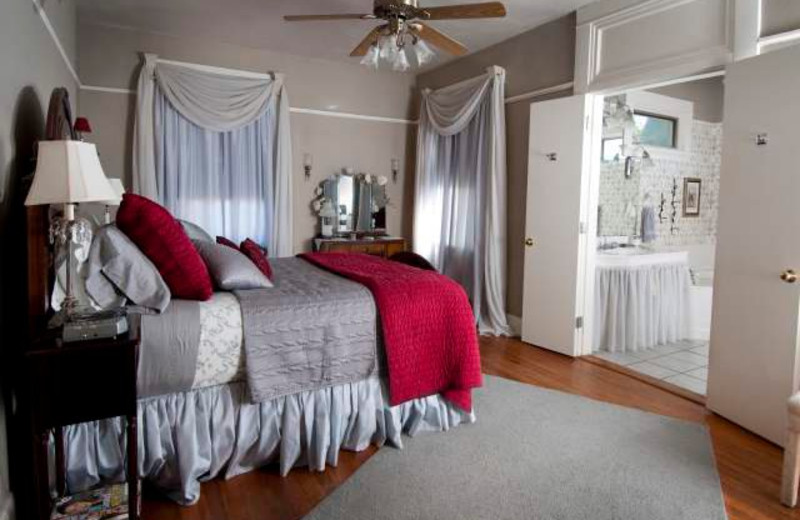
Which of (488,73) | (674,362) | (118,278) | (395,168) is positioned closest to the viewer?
(118,278)

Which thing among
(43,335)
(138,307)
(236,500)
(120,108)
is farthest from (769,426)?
(120,108)

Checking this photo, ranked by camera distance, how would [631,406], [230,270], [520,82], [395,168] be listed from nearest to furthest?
[230,270] → [631,406] → [520,82] → [395,168]

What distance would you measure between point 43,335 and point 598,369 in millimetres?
3427

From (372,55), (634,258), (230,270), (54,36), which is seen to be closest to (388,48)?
(372,55)

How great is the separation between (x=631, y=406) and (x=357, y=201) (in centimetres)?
363

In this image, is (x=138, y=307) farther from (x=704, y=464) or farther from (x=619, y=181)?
(x=619, y=181)

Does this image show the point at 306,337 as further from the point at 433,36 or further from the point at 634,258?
the point at 634,258

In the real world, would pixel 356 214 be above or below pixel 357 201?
below

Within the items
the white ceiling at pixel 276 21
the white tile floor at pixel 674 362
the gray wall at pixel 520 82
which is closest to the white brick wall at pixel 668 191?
the gray wall at pixel 520 82

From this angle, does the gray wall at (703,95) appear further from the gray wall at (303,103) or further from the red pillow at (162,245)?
the red pillow at (162,245)

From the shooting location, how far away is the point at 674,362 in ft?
13.1

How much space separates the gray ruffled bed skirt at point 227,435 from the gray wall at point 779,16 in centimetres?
281

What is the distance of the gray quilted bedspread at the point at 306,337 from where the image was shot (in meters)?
2.16

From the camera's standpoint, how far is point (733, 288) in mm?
2850
